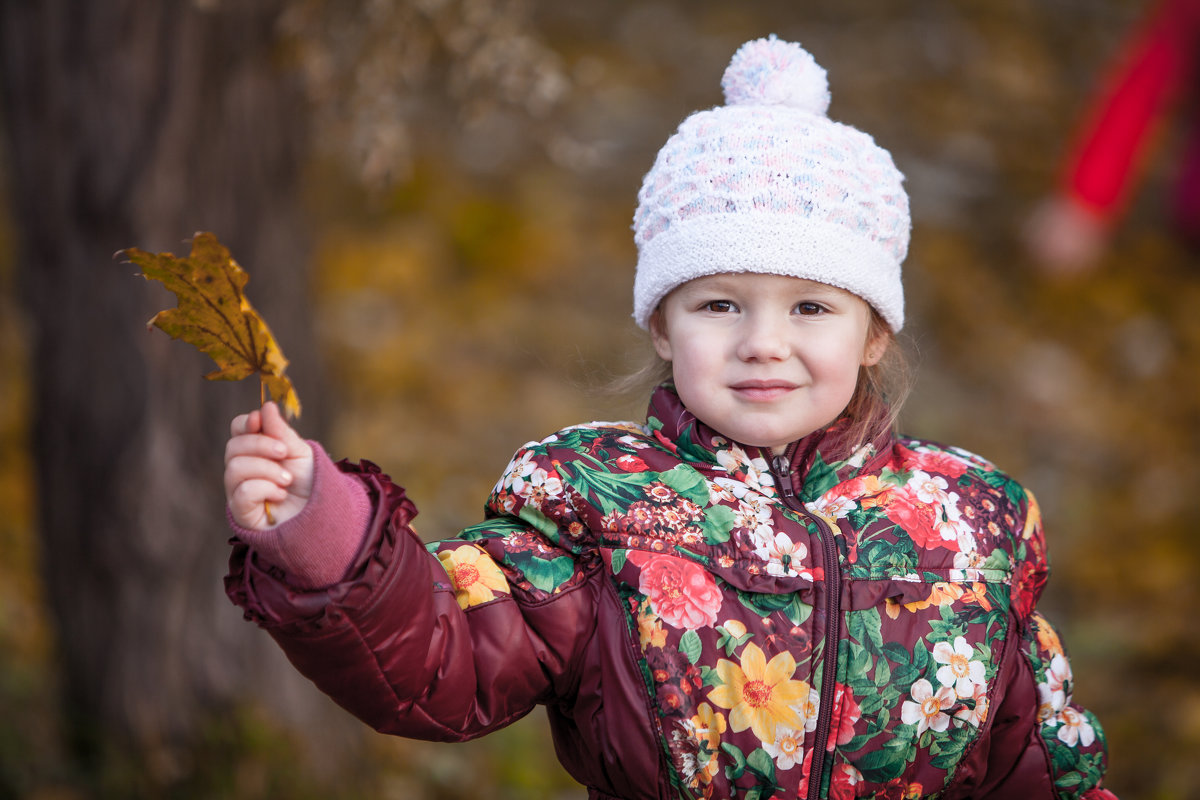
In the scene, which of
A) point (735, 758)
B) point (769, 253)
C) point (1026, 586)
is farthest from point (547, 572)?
point (1026, 586)

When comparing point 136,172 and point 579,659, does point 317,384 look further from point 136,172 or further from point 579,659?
point 579,659

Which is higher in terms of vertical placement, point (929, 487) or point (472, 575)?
point (929, 487)

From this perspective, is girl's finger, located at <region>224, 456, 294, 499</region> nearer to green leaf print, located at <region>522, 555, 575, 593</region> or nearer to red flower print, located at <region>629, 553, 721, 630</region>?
green leaf print, located at <region>522, 555, 575, 593</region>

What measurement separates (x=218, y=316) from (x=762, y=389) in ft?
2.73

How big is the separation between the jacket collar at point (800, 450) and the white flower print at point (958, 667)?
1.03ft

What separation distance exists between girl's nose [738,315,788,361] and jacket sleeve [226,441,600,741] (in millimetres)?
368

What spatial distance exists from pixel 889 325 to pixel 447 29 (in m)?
1.50

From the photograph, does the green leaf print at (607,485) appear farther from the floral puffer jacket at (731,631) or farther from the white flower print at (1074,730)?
the white flower print at (1074,730)

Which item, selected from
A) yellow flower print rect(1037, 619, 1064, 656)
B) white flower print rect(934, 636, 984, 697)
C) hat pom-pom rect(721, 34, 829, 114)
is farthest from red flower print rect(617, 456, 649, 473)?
yellow flower print rect(1037, 619, 1064, 656)

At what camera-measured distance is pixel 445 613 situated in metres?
1.49

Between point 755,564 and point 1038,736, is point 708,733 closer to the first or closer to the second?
point 755,564

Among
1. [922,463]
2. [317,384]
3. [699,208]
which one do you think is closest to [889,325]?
[922,463]

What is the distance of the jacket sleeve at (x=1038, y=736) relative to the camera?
1.74 meters

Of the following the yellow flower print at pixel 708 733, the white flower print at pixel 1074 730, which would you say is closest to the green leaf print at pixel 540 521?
the yellow flower print at pixel 708 733
